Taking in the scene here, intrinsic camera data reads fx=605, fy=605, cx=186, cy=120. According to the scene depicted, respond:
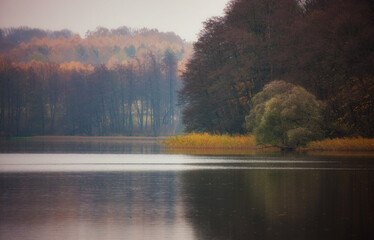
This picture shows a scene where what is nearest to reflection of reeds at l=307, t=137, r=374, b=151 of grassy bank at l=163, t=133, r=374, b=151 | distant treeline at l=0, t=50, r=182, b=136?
grassy bank at l=163, t=133, r=374, b=151

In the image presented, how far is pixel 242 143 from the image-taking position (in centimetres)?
Result: 6788

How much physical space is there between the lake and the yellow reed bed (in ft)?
117

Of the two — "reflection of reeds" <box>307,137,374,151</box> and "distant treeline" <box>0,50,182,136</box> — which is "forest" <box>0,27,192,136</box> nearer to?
"distant treeline" <box>0,50,182,136</box>

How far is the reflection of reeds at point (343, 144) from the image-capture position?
59578 mm

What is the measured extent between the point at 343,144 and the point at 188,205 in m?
44.3

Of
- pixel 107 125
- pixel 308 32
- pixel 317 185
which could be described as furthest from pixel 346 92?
pixel 107 125

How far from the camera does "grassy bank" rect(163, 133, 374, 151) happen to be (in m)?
60.0

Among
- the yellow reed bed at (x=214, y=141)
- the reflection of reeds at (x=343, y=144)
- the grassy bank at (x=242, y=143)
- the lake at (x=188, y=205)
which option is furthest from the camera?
the yellow reed bed at (x=214, y=141)

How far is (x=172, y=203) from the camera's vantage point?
19.8 meters

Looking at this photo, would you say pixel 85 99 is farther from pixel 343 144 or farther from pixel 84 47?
pixel 343 144

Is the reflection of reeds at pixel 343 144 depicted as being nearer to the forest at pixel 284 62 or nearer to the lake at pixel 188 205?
the forest at pixel 284 62

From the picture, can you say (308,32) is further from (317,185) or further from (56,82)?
Result: (56,82)

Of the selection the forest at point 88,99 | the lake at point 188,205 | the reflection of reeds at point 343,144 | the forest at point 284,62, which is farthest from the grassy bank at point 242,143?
the forest at point 88,99

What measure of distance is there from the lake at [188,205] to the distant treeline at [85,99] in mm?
103894
